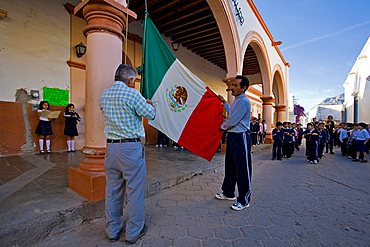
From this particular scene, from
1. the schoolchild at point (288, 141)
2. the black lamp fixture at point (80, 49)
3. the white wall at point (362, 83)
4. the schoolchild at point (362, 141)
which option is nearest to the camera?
the black lamp fixture at point (80, 49)

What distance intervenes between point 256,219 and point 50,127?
19.5 ft

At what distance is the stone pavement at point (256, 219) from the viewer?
2.20 metres

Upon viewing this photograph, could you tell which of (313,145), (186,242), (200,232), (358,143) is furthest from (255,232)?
(358,143)

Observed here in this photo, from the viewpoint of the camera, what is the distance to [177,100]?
3.29m

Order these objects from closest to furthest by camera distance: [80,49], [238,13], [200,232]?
[200,232] < [80,49] < [238,13]

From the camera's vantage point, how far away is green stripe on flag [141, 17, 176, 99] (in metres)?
2.83

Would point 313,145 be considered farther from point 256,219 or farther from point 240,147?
point 256,219

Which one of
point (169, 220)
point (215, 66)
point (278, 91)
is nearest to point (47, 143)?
point (169, 220)

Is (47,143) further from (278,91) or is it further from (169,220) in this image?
(278,91)

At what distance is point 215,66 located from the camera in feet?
46.2

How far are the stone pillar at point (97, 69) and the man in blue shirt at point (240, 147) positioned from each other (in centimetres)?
183

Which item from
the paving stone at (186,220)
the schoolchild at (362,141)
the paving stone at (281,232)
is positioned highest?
the schoolchild at (362,141)

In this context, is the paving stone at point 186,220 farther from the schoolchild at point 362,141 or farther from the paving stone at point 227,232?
the schoolchild at point 362,141

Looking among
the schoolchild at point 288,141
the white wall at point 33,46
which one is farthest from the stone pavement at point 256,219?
the white wall at point 33,46
